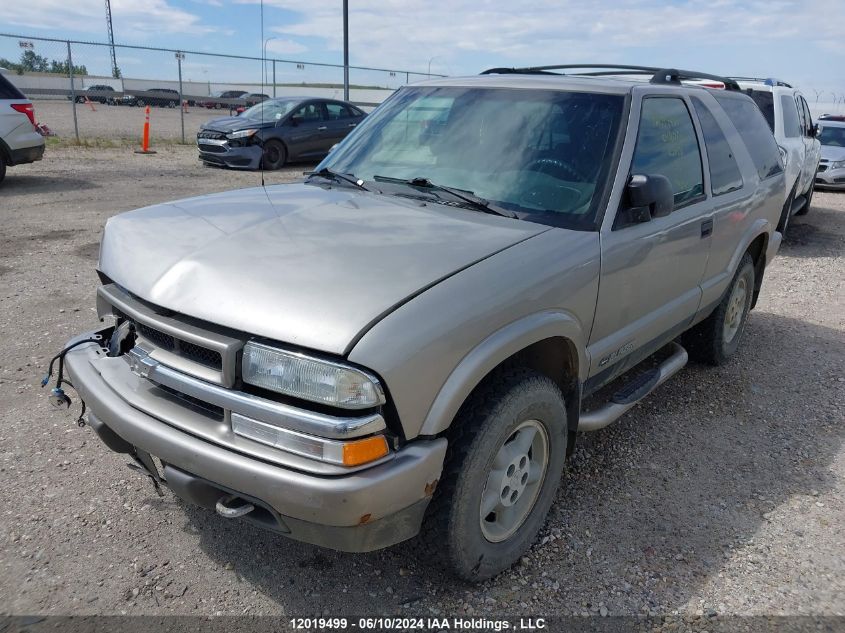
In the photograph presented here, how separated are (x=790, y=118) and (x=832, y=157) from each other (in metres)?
5.89

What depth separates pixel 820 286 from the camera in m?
7.40

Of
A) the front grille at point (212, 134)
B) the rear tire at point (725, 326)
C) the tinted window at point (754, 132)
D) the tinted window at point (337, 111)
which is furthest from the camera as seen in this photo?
the tinted window at point (337, 111)

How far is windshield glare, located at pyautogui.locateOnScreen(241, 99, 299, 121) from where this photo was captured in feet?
46.9

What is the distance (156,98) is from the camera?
3800 centimetres

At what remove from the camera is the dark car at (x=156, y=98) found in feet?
119

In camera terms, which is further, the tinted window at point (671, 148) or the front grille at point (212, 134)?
the front grille at point (212, 134)

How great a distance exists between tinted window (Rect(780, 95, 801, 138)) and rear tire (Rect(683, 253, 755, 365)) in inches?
198

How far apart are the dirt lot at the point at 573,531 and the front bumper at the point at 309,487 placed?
0.55 m

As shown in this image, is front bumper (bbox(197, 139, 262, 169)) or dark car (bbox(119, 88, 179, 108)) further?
dark car (bbox(119, 88, 179, 108))

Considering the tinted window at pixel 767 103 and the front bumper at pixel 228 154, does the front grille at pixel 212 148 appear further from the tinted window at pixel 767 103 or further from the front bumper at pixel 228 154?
the tinted window at pixel 767 103

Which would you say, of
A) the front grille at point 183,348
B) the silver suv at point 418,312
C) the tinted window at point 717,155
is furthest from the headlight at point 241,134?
the front grille at point 183,348

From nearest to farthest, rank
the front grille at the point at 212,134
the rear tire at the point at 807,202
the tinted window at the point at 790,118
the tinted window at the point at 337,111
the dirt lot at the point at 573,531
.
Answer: the dirt lot at the point at 573,531, the tinted window at the point at 790,118, the rear tire at the point at 807,202, the front grille at the point at 212,134, the tinted window at the point at 337,111

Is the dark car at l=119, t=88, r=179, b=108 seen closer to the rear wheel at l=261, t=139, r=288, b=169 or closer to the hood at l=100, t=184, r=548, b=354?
the rear wheel at l=261, t=139, r=288, b=169

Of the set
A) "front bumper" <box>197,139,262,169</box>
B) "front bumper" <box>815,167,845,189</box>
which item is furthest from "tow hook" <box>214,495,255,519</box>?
"front bumper" <box>815,167,845,189</box>
